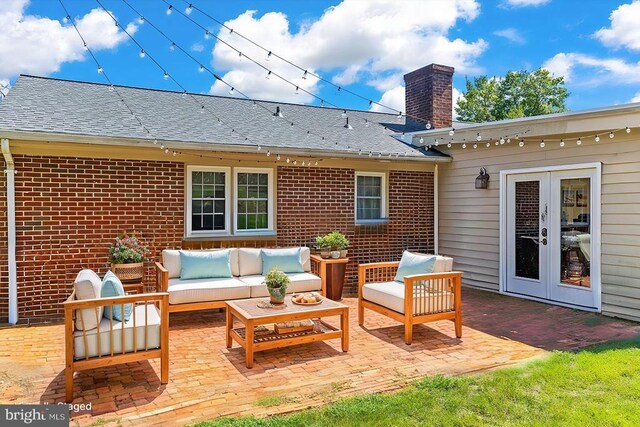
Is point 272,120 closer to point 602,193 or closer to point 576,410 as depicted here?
point 602,193

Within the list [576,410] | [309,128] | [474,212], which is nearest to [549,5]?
[474,212]

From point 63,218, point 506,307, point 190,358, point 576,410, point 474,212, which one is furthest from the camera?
point 474,212

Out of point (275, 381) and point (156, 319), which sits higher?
point (156, 319)

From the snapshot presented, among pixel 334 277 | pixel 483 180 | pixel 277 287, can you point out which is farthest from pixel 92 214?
pixel 483 180

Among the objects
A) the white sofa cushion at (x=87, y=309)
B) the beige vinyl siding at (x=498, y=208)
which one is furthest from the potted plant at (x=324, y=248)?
the white sofa cushion at (x=87, y=309)

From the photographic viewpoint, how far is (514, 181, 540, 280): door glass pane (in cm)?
738

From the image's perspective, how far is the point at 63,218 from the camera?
6238mm

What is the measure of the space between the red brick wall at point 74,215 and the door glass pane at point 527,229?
5878mm

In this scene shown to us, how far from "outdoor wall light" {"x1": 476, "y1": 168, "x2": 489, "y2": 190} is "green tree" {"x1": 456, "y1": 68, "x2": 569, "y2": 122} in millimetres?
22226

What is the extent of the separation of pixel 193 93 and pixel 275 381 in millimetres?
7364

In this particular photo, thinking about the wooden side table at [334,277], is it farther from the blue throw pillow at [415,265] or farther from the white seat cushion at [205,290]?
the white seat cushion at [205,290]

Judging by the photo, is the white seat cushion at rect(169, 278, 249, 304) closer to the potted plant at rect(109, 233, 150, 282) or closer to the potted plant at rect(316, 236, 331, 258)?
the potted plant at rect(109, 233, 150, 282)

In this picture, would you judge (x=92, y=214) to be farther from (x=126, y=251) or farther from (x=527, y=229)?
(x=527, y=229)

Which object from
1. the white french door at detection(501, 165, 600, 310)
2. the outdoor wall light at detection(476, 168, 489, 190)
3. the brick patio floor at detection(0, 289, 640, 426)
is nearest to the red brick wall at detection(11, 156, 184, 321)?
the brick patio floor at detection(0, 289, 640, 426)
